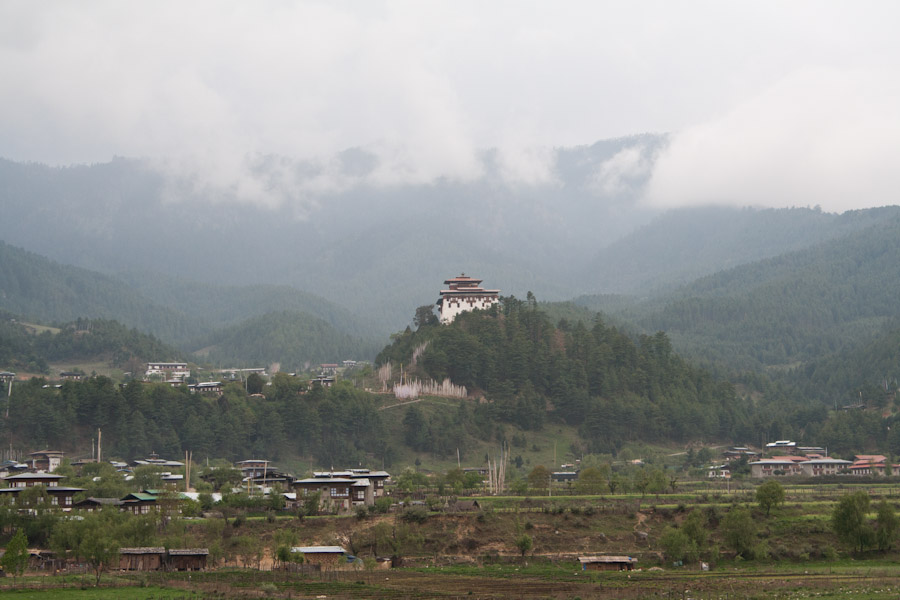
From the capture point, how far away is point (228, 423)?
130 metres

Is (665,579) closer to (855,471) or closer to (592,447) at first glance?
(855,471)

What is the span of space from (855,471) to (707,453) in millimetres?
16524

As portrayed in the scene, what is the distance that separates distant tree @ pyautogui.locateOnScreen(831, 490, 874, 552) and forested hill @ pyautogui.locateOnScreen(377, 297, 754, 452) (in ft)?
202

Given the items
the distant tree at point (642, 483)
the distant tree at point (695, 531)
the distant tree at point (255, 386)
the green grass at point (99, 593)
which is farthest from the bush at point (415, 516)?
the distant tree at point (255, 386)

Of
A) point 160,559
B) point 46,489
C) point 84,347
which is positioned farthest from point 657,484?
point 84,347

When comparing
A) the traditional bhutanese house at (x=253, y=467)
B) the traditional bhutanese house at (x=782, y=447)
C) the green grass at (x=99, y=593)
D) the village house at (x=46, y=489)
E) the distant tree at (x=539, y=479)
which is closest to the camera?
the green grass at (x=99, y=593)

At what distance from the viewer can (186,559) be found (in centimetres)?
7019

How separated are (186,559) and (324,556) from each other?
853 cm

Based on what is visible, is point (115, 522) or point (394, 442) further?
point (394, 442)

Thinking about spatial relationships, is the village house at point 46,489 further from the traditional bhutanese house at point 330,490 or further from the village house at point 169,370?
the village house at point 169,370

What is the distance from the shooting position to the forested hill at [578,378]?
457ft

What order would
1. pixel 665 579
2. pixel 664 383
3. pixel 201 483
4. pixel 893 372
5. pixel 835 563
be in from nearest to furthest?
pixel 665 579
pixel 835 563
pixel 201 483
pixel 664 383
pixel 893 372

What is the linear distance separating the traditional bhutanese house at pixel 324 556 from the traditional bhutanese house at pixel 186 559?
223 inches

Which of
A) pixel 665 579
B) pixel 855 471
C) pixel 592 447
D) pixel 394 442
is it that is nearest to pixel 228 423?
pixel 394 442
